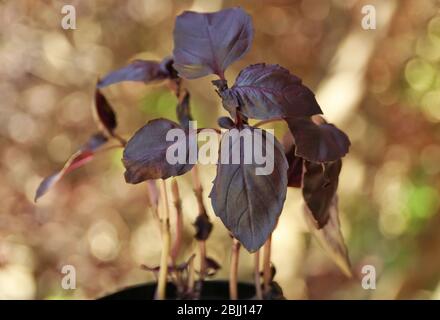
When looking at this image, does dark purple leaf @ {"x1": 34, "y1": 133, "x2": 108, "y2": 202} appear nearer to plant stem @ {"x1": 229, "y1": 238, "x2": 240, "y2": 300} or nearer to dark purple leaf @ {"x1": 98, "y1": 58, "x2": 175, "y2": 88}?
dark purple leaf @ {"x1": 98, "y1": 58, "x2": 175, "y2": 88}

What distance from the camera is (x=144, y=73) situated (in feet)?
1.96

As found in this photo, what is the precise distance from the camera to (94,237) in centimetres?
113

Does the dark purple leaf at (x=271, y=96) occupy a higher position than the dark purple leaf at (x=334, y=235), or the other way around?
the dark purple leaf at (x=271, y=96)

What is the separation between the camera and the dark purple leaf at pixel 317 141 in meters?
0.50

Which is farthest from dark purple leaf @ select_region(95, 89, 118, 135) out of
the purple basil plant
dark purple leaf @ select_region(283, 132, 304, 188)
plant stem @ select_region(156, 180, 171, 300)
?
dark purple leaf @ select_region(283, 132, 304, 188)

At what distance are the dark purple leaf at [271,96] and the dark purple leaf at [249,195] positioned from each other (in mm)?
29

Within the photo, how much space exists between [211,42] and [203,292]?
12.5 inches

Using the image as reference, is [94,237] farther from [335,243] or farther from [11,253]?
[335,243]

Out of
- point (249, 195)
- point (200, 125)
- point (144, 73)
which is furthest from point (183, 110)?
point (200, 125)

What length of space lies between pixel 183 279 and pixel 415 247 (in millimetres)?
600

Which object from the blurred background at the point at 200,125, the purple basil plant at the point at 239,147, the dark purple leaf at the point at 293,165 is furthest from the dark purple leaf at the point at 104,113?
the blurred background at the point at 200,125

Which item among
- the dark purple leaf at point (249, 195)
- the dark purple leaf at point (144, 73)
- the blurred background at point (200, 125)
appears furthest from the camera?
the blurred background at point (200, 125)

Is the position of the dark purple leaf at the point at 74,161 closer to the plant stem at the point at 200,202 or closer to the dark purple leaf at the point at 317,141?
the plant stem at the point at 200,202

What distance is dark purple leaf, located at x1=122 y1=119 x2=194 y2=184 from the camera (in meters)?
0.50
